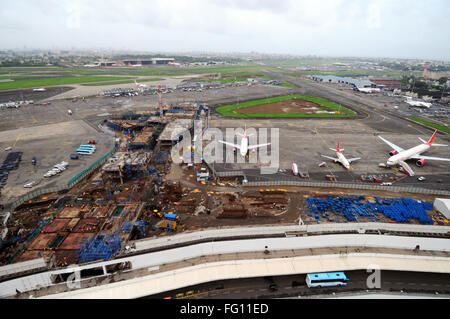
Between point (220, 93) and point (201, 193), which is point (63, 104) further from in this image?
point (201, 193)

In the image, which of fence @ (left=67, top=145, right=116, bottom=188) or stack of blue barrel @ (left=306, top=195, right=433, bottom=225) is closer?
stack of blue barrel @ (left=306, top=195, right=433, bottom=225)

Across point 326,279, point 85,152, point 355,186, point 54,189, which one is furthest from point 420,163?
point 85,152

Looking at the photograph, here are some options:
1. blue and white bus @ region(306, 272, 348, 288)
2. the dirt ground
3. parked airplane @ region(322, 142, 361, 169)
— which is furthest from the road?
the dirt ground

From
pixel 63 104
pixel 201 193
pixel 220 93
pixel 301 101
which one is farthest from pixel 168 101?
pixel 201 193

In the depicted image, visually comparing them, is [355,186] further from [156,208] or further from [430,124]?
[430,124]

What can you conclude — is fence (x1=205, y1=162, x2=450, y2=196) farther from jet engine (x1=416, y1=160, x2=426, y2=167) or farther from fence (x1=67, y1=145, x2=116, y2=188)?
fence (x1=67, y1=145, x2=116, y2=188)

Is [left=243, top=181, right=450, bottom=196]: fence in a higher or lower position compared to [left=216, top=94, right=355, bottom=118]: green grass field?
lower
